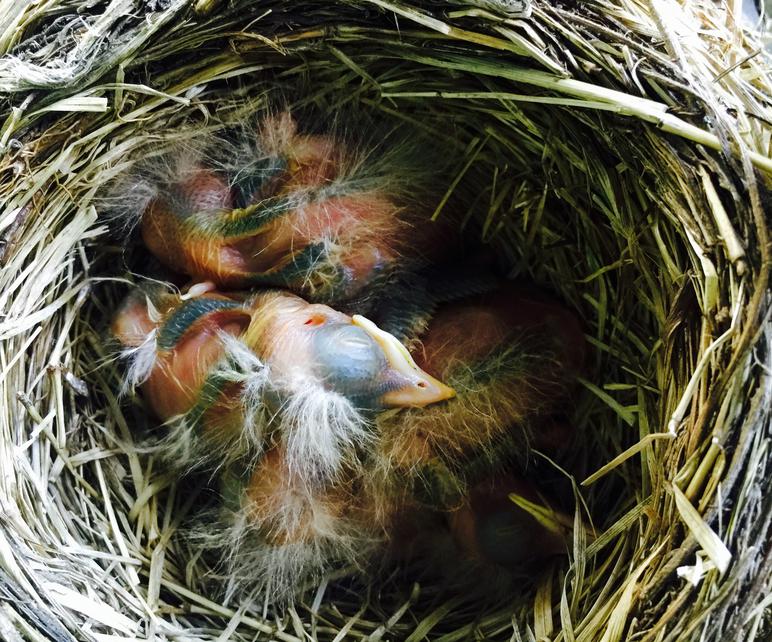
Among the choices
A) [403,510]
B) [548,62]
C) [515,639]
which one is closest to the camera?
[548,62]

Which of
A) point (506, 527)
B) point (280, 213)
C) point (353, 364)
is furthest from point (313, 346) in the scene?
point (506, 527)

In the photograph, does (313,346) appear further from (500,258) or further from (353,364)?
(500,258)

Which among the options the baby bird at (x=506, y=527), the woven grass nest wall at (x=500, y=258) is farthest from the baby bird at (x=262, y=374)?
the baby bird at (x=506, y=527)

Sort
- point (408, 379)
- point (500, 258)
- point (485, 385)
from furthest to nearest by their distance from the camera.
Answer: point (500, 258), point (485, 385), point (408, 379)

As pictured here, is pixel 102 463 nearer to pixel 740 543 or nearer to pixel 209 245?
pixel 209 245

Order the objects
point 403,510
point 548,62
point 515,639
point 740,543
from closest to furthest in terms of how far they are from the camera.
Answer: point 740,543 → point 548,62 → point 515,639 → point 403,510

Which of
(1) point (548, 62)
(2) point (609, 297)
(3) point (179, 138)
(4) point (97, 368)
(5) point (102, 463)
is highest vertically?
(1) point (548, 62)

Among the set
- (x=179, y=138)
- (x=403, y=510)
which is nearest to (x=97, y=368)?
(x=179, y=138)
